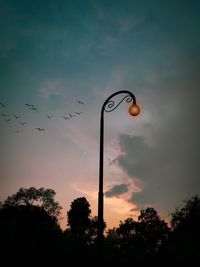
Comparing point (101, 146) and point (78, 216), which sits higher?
point (78, 216)

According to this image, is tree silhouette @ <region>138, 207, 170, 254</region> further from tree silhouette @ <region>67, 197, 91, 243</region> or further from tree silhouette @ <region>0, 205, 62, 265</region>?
tree silhouette @ <region>0, 205, 62, 265</region>

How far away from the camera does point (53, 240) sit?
98.1ft

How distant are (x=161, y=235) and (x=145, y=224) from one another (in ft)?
22.0

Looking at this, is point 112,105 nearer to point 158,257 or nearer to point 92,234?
point 158,257

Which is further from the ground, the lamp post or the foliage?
the foliage

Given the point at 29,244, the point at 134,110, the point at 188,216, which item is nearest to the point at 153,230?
the point at 188,216

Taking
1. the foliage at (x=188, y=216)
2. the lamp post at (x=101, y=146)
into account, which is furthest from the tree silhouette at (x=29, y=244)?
the foliage at (x=188, y=216)

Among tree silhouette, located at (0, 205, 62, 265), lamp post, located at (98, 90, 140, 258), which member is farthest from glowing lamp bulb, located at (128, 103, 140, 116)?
tree silhouette, located at (0, 205, 62, 265)

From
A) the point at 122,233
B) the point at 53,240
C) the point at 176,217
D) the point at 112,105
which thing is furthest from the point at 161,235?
the point at 112,105

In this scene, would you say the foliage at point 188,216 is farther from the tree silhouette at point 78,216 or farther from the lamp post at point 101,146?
the lamp post at point 101,146

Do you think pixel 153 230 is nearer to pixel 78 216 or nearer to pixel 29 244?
pixel 78 216

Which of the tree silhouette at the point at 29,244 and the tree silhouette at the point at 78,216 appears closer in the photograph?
the tree silhouette at the point at 29,244

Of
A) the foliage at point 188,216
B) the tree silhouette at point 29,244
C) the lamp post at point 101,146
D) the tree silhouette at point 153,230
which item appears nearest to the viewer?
the lamp post at point 101,146

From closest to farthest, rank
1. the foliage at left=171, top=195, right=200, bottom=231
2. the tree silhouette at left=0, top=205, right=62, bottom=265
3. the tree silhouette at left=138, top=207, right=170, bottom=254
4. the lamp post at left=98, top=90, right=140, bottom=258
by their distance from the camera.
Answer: the lamp post at left=98, top=90, right=140, bottom=258
the tree silhouette at left=0, top=205, right=62, bottom=265
the foliage at left=171, top=195, right=200, bottom=231
the tree silhouette at left=138, top=207, right=170, bottom=254
